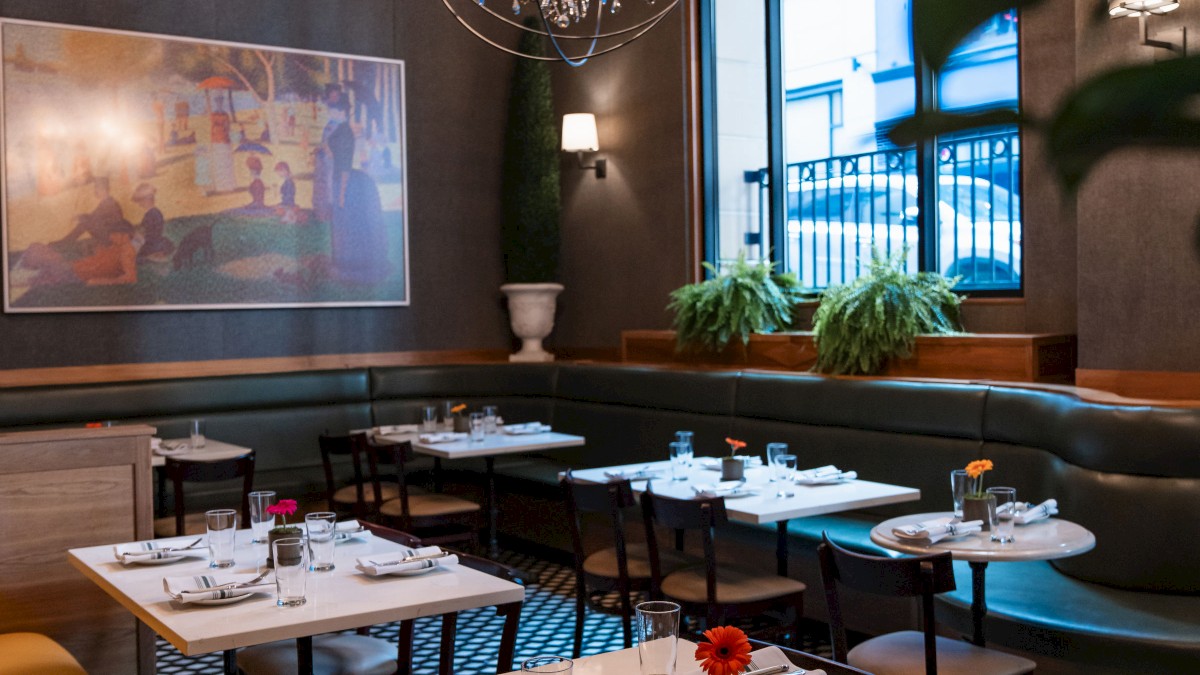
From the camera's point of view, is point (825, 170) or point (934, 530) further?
point (825, 170)

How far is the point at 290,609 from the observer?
2686 millimetres

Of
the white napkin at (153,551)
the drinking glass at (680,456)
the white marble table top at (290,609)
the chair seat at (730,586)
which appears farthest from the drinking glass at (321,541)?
the drinking glass at (680,456)

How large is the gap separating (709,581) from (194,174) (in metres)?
5.04

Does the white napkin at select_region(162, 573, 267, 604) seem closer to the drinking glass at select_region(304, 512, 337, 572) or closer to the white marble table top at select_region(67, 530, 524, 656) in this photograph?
the white marble table top at select_region(67, 530, 524, 656)

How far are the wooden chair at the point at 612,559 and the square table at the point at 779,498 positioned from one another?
0.33 feet

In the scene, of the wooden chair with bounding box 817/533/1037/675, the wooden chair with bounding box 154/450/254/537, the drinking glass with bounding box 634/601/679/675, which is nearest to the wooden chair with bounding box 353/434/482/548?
the wooden chair with bounding box 154/450/254/537

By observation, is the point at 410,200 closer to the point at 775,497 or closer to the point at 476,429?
the point at 476,429

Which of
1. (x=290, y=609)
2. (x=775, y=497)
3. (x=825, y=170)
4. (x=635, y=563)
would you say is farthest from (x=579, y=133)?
(x=290, y=609)

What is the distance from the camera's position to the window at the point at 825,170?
5.97 metres

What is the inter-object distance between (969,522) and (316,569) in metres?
2.02

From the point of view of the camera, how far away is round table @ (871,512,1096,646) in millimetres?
3260

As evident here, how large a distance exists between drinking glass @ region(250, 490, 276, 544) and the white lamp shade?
514 centimetres

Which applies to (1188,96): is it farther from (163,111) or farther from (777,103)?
(163,111)

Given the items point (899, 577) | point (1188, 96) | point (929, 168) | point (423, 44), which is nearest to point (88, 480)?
point (899, 577)
